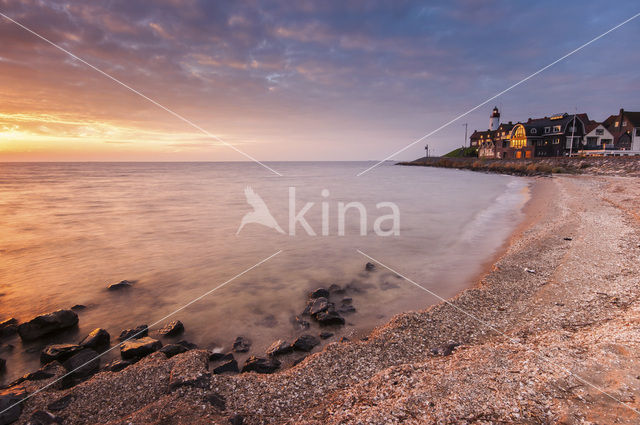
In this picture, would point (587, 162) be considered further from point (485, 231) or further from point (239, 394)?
point (239, 394)

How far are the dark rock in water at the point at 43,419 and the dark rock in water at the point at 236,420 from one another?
7.71ft

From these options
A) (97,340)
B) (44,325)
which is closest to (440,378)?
(97,340)

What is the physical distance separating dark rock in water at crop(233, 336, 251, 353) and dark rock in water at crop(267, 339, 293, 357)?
56 centimetres

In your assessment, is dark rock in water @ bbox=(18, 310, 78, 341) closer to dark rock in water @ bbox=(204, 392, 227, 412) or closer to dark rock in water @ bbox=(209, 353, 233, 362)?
dark rock in water @ bbox=(209, 353, 233, 362)

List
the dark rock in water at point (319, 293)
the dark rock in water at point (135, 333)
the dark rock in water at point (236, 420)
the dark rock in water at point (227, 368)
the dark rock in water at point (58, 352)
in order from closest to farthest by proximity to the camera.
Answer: the dark rock in water at point (236, 420), the dark rock in water at point (227, 368), the dark rock in water at point (58, 352), the dark rock in water at point (135, 333), the dark rock in water at point (319, 293)

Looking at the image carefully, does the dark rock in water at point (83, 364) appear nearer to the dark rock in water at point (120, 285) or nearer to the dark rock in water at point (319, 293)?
the dark rock in water at point (120, 285)

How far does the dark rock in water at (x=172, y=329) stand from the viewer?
639 centimetres

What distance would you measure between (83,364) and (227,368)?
2675 millimetres

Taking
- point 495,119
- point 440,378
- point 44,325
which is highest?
point 495,119

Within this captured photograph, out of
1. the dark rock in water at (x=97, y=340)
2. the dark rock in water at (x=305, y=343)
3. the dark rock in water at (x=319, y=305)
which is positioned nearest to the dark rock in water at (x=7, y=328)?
the dark rock in water at (x=97, y=340)

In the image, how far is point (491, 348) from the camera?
4520mm

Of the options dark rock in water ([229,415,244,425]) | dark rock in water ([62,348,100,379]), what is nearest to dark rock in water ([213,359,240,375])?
dark rock in water ([229,415,244,425])

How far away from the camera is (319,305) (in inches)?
283

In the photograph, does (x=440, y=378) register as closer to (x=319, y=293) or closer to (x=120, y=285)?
(x=319, y=293)
